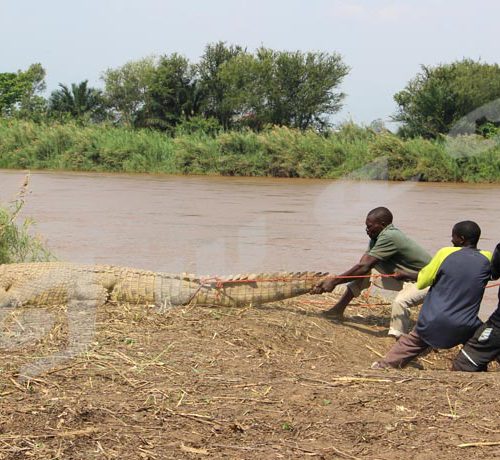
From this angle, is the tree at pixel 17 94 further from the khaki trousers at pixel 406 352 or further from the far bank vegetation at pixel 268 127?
the khaki trousers at pixel 406 352

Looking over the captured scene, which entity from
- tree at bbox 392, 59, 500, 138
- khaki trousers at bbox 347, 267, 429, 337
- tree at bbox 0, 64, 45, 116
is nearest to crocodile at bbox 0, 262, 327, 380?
khaki trousers at bbox 347, 267, 429, 337

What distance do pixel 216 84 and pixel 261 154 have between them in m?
19.5

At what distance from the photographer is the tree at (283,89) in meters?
46.4

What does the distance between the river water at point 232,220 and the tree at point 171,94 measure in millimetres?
22282

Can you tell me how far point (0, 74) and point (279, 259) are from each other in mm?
55503

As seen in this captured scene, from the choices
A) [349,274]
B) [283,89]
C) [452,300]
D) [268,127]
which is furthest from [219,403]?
[283,89]

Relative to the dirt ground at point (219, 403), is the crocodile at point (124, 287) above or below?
above

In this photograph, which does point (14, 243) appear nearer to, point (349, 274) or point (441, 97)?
point (349, 274)

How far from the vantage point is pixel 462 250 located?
499 centimetres

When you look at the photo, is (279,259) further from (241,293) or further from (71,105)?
(71,105)

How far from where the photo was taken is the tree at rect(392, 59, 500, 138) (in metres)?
31.5

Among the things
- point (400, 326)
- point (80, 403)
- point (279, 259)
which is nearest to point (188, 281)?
point (400, 326)

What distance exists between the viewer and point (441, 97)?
3183cm

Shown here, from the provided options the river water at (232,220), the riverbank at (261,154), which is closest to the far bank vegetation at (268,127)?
the riverbank at (261,154)
